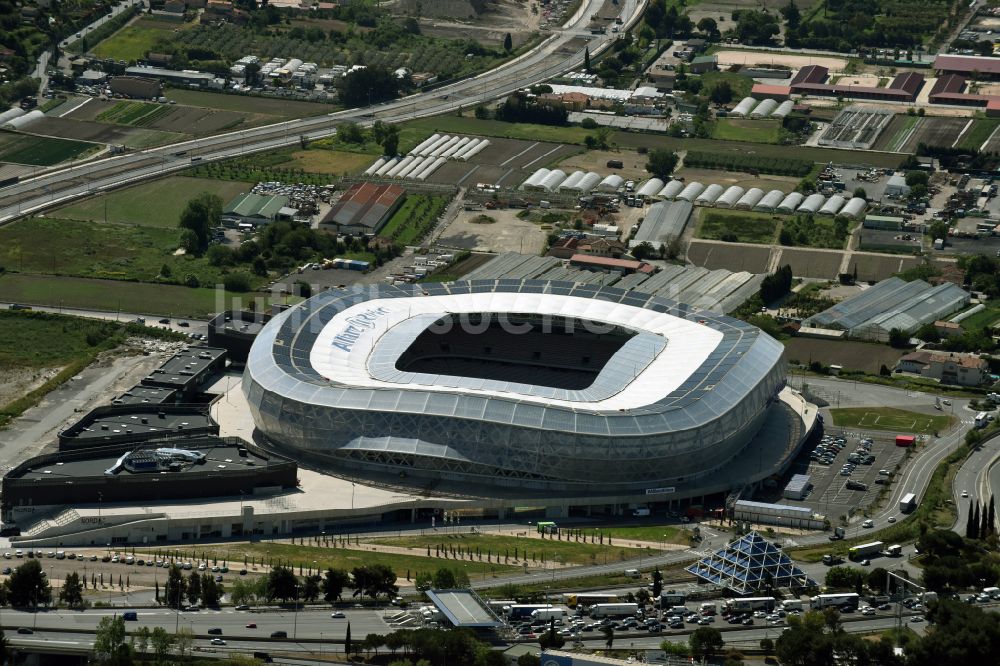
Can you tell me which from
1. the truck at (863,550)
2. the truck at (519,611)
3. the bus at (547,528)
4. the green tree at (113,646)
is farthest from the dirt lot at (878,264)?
the green tree at (113,646)

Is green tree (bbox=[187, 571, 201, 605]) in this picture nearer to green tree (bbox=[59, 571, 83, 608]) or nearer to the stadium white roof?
green tree (bbox=[59, 571, 83, 608])

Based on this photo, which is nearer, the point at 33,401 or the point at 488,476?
the point at 488,476

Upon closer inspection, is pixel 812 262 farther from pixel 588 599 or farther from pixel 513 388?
pixel 588 599

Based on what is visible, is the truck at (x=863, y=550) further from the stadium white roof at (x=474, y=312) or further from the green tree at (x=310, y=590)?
the green tree at (x=310, y=590)

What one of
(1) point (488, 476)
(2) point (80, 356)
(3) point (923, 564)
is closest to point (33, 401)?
(2) point (80, 356)

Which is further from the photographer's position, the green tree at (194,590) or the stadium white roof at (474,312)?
the stadium white roof at (474,312)

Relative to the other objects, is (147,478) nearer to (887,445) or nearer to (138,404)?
(138,404)
